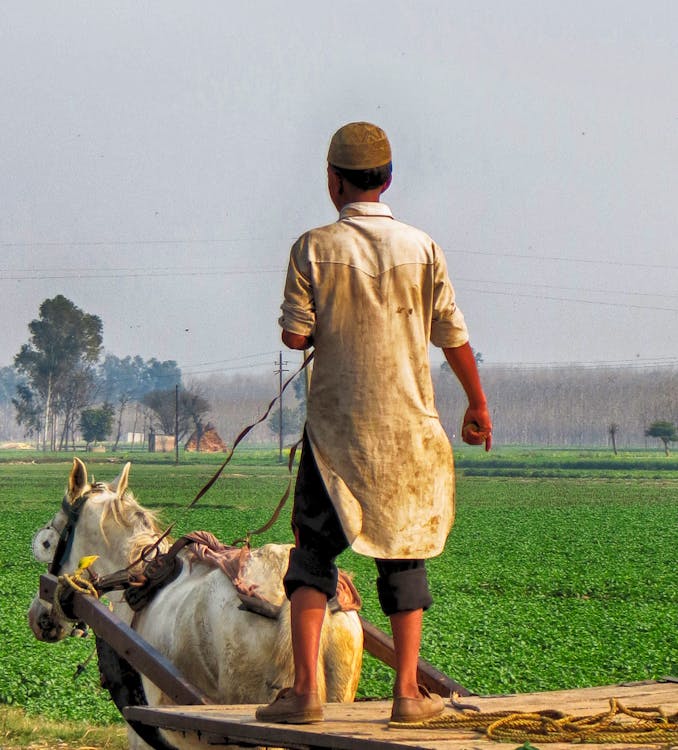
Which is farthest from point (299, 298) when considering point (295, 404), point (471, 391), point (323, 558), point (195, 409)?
point (295, 404)

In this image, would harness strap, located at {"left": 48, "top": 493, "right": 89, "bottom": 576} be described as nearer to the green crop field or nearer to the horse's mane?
the horse's mane

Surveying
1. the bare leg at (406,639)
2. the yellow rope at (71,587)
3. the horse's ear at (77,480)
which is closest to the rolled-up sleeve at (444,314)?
the bare leg at (406,639)

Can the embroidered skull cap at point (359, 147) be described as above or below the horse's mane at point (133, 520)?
above

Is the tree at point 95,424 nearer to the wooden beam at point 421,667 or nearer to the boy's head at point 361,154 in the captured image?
the wooden beam at point 421,667

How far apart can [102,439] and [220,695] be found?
449ft

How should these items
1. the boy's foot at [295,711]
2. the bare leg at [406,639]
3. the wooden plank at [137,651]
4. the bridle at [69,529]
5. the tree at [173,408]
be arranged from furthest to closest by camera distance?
1. the tree at [173,408]
2. the bridle at [69,529]
3. the wooden plank at [137,651]
4. the bare leg at [406,639]
5. the boy's foot at [295,711]

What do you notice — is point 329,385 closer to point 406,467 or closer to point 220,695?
point 406,467

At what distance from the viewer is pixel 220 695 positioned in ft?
17.9

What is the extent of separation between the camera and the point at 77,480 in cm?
676

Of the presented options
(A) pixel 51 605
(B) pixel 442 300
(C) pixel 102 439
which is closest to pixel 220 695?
(A) pixel 51 605

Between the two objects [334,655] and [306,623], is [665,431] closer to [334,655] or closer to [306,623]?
[334,655]

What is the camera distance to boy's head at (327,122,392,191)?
13.8ft

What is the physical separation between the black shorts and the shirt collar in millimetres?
744

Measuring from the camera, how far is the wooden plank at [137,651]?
4.83 m
